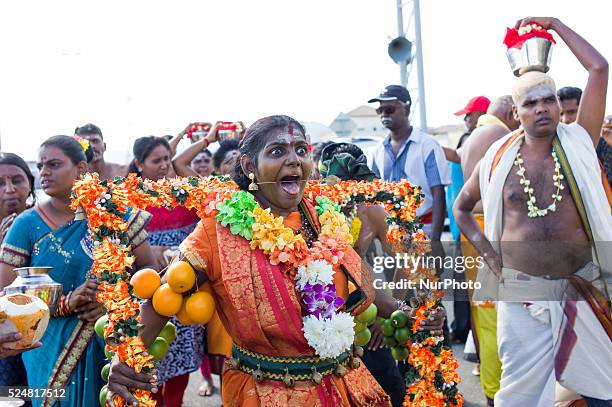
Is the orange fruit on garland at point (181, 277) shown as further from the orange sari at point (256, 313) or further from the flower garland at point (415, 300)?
the flower garland at point (415, 300)

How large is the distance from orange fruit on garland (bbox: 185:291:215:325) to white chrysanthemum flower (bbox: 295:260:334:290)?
405 mm

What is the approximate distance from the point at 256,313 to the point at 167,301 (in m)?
0.42

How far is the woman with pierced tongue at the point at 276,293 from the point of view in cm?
315

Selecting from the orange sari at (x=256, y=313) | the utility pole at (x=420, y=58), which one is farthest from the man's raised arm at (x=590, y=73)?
the utility pole at (x=420, y=58)

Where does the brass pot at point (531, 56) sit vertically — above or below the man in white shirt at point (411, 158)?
above

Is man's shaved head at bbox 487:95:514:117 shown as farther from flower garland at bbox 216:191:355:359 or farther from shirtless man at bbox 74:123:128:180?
flower garland at bbox 216:191:355:359

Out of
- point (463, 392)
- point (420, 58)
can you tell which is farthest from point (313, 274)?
point (420, 58)

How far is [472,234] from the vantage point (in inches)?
198

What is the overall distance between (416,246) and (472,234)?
117 cm

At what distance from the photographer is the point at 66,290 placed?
14.1 ft

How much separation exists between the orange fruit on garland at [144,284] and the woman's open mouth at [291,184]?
0.72 meters

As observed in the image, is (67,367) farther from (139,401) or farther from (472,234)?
(472,234)

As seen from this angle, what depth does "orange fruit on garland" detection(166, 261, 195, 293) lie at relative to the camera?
10.4ft

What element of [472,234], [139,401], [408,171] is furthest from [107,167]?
[139,401]
